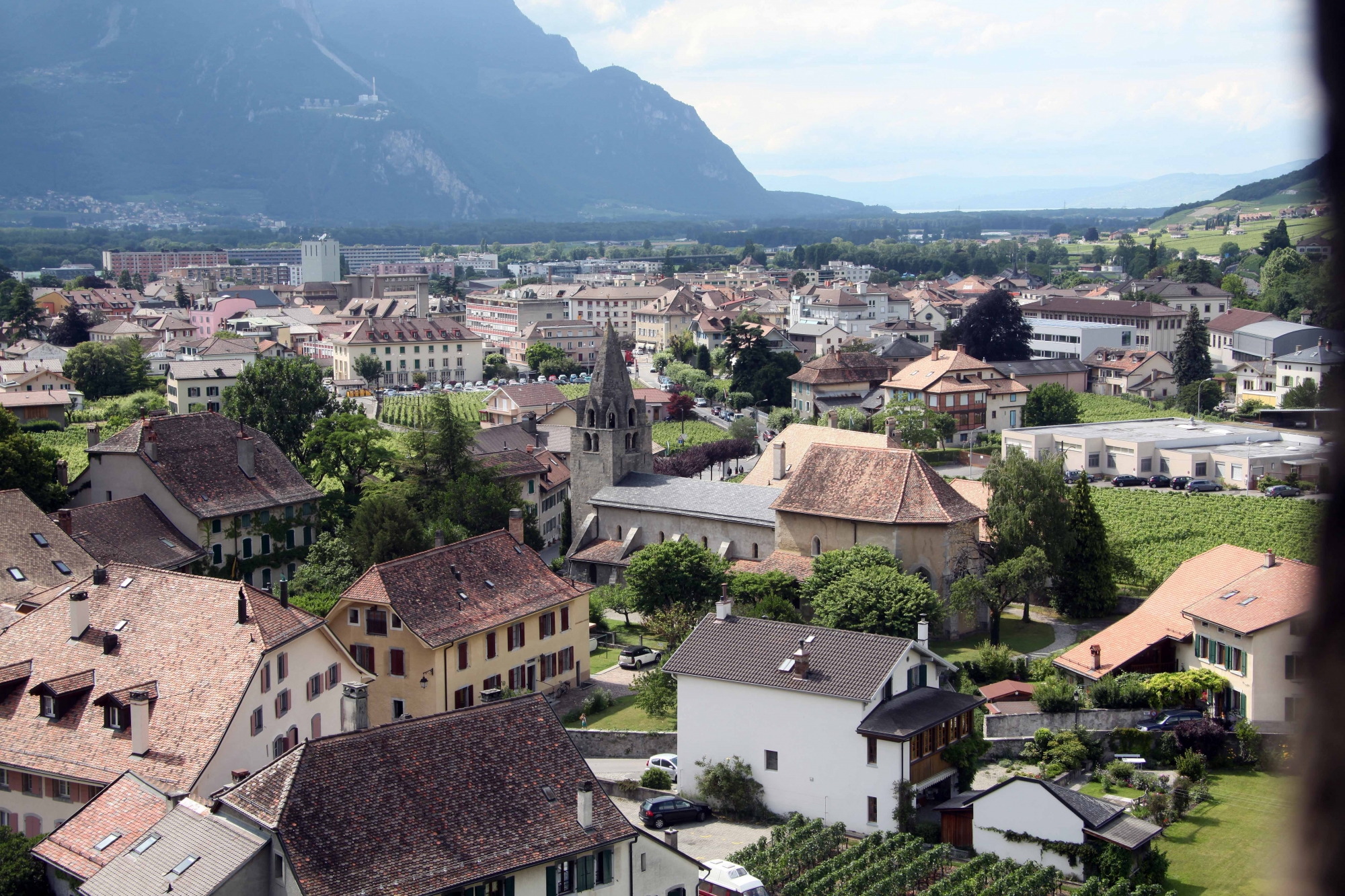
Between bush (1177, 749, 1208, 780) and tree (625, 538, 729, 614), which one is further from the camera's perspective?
tree (625, 538, 729, 614)

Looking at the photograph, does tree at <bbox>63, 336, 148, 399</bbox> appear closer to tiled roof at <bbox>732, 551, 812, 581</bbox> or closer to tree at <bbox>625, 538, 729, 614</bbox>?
tiled roof at <bbox>732, 551, 812, 581</bbox>

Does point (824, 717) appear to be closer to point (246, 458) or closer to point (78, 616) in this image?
point (78, 616)

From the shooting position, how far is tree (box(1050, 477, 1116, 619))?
55.7 metres

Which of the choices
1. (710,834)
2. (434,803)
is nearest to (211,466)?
(710,834)

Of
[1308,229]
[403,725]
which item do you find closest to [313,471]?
[403,725]

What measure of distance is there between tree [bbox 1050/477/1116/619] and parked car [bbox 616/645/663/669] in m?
17.8

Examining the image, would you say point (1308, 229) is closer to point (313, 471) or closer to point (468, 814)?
point (468, 814)

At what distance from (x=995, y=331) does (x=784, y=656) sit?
94.9 meters

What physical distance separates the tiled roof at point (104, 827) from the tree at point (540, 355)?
404 ft

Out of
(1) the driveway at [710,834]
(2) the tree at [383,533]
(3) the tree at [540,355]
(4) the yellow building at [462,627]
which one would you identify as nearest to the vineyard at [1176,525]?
(4) the yellow building at [462,627]

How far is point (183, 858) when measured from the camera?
86.9 ft

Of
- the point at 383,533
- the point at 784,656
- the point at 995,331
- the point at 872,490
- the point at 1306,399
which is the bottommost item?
the point at 784,656

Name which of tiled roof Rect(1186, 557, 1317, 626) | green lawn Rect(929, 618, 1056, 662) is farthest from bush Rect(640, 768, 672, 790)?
tiled roof Rect(1186, 557, 1317, 626)

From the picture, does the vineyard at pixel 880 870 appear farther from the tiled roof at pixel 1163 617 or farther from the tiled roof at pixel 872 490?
the tiled roof at pixel 872 490
